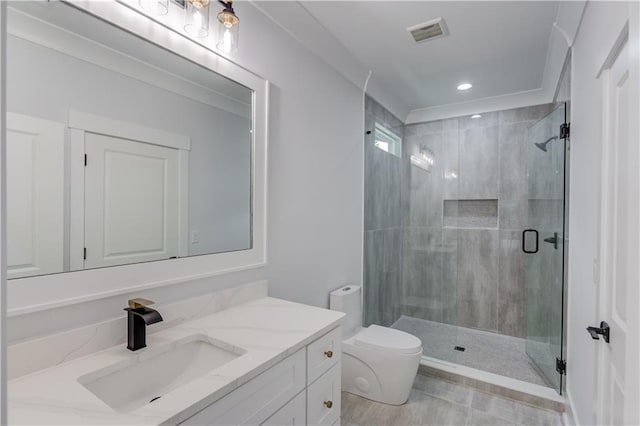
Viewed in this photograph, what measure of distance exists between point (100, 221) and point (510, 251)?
3.52 meters

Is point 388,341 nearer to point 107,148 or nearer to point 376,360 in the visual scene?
point 376,360

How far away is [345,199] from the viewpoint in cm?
256

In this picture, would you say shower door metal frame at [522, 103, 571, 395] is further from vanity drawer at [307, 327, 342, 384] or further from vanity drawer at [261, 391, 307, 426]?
vanity drawer at [261, 391, 307, 426]

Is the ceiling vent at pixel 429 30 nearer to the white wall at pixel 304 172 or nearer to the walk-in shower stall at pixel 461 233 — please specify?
the white wall at pixel 304 172

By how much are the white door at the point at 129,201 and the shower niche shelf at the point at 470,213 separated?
295 cm

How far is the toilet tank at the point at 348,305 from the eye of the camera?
2.31 metres

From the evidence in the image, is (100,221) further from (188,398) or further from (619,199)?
(619,199)

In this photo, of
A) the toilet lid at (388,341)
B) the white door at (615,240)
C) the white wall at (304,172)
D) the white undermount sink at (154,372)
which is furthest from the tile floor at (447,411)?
the white undermount sink at (154,372)

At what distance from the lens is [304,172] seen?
82.4 inches

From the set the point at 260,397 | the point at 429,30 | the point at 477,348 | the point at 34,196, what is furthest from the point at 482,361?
the point at 34,196

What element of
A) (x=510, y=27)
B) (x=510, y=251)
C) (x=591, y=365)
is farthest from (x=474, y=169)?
(x=591, y=365)

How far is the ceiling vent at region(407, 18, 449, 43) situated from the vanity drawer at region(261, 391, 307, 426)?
213cm

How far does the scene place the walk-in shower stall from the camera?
9.43 feet

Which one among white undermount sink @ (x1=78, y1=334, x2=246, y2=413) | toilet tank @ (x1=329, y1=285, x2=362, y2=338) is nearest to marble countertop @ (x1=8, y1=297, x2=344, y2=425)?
white undermount sink @ (x1=78, y1=334, x2=246, y2=413)
